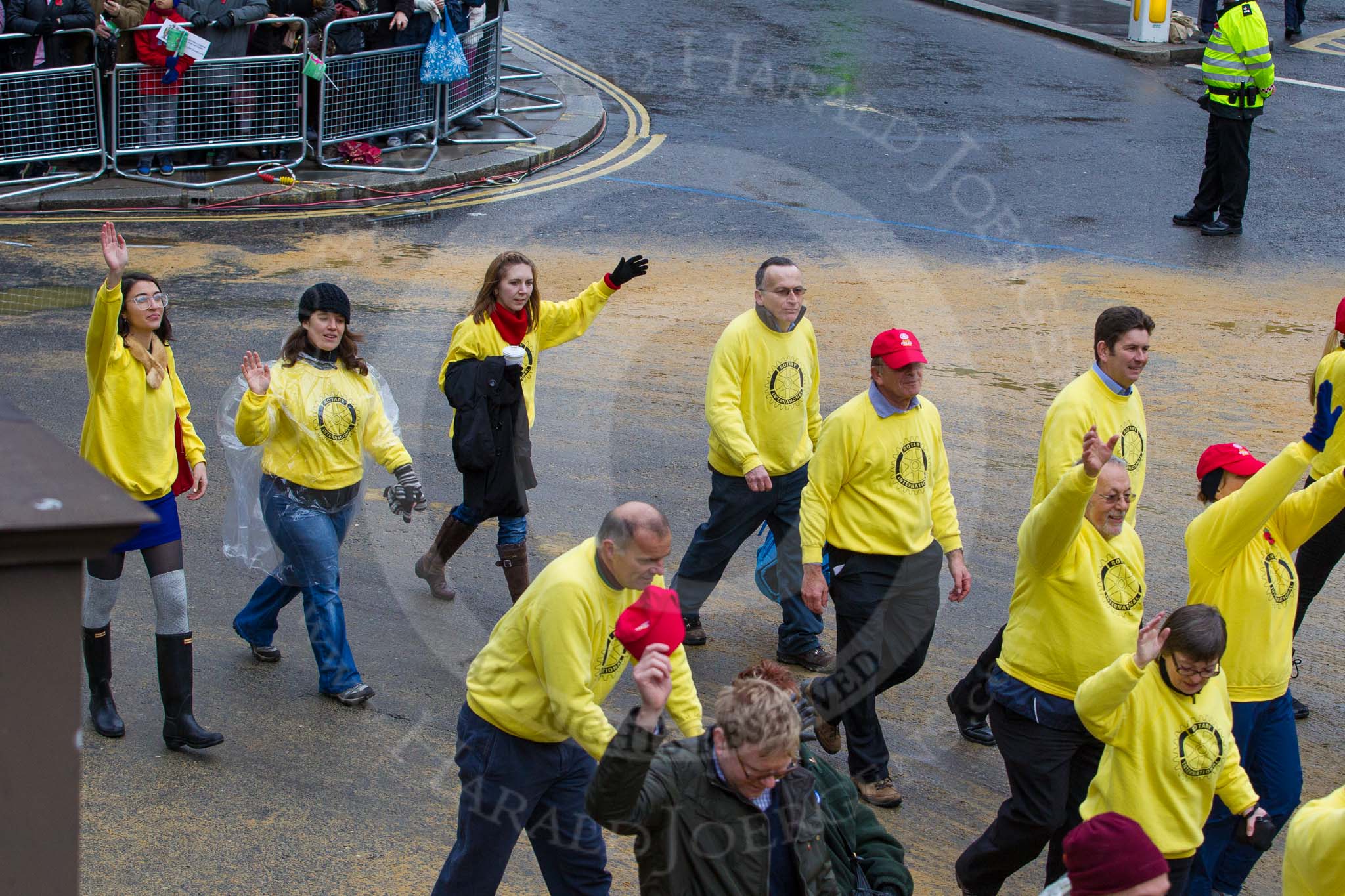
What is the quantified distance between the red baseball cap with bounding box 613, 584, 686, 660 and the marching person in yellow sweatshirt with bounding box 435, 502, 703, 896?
17 centimetres

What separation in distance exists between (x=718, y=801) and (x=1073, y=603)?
74.9 inches

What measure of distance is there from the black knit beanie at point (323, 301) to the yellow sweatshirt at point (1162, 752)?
344cm

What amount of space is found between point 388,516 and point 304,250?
508 cm

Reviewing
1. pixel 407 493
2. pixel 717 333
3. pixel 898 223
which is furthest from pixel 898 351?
pixel 898 223

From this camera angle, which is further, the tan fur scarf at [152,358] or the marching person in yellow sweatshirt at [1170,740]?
the tan fur scarf at [152,358]

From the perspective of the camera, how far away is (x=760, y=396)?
6766 mm

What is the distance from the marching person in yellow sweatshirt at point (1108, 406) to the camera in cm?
558

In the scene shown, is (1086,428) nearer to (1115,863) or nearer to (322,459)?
(1115,863)

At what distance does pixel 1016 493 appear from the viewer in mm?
8719

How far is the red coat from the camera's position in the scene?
44.0 feet

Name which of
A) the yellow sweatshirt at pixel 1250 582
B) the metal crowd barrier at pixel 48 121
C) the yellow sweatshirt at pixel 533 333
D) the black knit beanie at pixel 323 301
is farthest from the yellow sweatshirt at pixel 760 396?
the metal crowd barrier at pixel 48 121

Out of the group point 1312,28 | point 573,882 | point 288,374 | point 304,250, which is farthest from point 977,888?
point 1312,28

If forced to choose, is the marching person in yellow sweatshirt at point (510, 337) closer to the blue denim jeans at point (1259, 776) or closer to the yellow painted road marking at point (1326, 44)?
the blue denim jeans at point (1259, 776)

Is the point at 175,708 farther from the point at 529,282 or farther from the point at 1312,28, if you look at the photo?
the point at 1312,28
